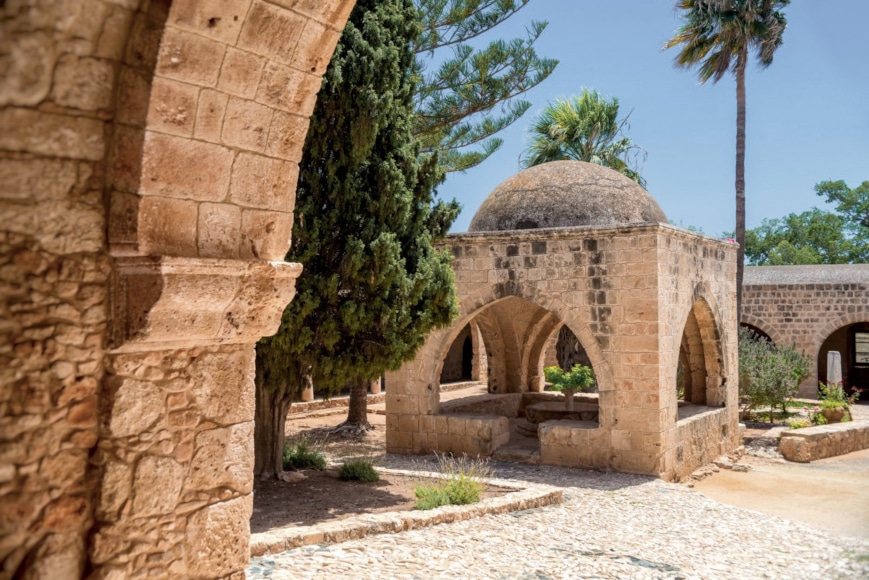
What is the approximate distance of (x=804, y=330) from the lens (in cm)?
1778

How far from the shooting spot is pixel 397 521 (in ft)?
17.8

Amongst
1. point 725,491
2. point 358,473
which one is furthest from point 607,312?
point 358,473

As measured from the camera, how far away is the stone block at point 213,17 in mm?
2105

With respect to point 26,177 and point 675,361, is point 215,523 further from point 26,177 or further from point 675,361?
point 675,361

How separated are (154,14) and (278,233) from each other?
0.82 meters

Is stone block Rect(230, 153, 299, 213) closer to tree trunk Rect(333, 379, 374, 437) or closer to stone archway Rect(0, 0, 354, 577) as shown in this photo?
stone archway Rect(0, 0, 354, 577)

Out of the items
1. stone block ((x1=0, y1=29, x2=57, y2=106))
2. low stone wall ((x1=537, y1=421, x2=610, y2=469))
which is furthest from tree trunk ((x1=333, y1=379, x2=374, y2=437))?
stone block ((x1=0, y1=29, x2=57, y2=106))

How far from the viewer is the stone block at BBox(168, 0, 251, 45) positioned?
2.11 meters

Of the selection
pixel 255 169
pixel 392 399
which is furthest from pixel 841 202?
pixel 255 169

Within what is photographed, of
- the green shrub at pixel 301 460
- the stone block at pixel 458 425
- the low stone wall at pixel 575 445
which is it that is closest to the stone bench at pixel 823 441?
the low stone wall at pixel 575 445

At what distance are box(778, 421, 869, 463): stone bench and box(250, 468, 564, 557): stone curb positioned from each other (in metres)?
6.23

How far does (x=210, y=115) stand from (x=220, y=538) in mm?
1411

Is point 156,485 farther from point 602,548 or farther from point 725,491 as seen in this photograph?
point 725,491

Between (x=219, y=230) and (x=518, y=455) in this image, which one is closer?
(x=219, y=230)
